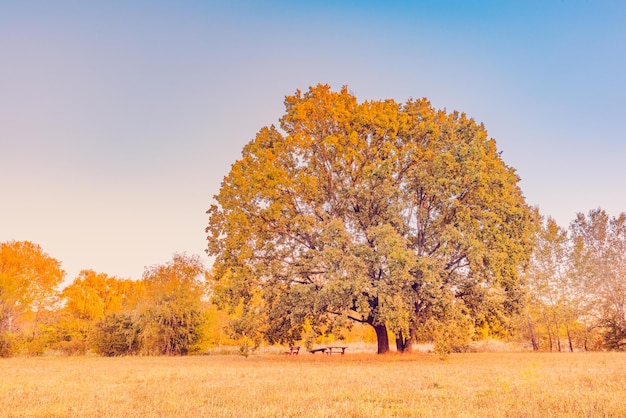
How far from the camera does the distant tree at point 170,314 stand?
3478cm

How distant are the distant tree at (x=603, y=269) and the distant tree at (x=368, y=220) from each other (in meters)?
17.9

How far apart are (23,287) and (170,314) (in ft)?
37.3

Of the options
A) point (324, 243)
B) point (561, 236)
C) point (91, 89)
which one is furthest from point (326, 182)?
point (561, 236)

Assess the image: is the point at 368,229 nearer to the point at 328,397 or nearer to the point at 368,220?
the point at 368,220

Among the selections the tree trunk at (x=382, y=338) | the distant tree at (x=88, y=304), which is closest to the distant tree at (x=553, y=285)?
the tree trunk at (x=382, y=338)

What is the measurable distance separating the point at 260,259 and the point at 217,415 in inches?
659

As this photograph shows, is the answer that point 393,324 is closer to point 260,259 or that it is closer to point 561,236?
point 260,259

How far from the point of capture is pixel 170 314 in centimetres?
3509

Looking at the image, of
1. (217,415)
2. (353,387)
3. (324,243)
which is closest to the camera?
(217,415)

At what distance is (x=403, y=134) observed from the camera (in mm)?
23891

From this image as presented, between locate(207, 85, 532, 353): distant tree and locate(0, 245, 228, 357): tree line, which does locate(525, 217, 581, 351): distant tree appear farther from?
locate(0, 245, 228, 357): tree line

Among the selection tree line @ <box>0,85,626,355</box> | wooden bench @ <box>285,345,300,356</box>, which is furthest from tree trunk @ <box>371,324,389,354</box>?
wooden bench @ <box>285,345,300,356</box>

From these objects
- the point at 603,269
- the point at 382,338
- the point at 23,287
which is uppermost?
the point at 603,269

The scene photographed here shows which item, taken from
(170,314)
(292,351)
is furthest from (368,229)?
(170,314)
